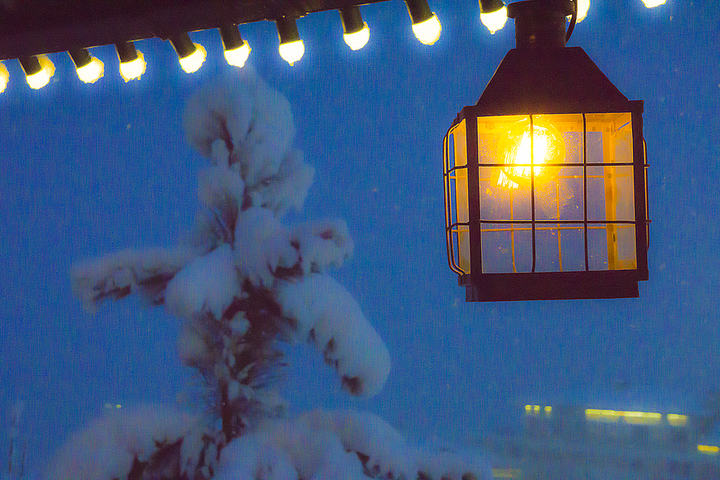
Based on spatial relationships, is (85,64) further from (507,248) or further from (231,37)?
(507,248)

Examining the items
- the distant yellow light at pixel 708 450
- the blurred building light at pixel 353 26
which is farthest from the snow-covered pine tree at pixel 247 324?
the distant yellow light at pixel 708 450

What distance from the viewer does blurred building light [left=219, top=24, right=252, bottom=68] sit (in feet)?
4.32

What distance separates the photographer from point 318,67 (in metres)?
10.6

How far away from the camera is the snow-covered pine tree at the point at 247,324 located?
1178mm

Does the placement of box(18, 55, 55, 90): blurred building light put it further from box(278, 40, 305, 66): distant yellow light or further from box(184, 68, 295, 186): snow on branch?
box(278, 40, 305, 66): distant yellow light

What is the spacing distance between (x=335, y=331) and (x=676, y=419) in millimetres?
7309

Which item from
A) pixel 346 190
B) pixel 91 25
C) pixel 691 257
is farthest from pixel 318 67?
pixel 91 25

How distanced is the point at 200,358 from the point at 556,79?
35.1 inches

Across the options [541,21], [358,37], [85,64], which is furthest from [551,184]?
[85,64]

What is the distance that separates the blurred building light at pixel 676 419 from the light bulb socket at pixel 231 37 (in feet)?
23.6

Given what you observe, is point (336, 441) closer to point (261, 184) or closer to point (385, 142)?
point (261, 184)

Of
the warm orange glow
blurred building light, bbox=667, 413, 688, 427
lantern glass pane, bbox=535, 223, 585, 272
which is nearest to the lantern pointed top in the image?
lantern glass pane, bbox=535, 223, 585, 272

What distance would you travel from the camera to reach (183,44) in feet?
4.48

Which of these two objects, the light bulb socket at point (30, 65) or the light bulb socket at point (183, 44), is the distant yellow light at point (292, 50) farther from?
the light bulb socket at point (30, 65)
